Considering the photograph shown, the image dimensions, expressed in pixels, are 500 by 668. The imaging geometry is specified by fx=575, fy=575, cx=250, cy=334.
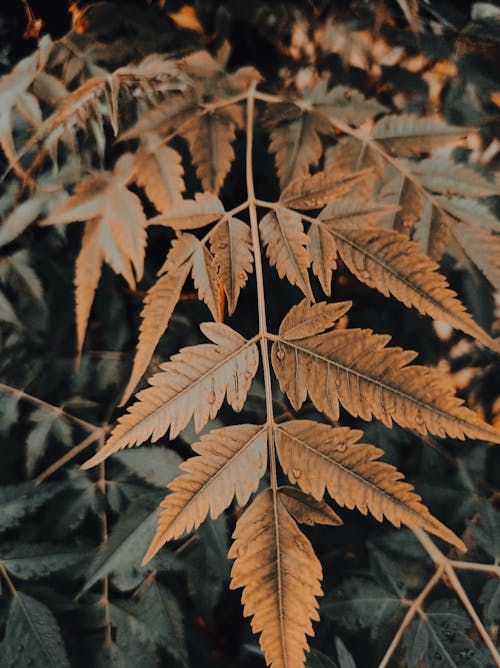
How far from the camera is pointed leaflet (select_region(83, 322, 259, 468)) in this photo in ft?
1.88

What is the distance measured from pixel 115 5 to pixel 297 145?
0.44 meters

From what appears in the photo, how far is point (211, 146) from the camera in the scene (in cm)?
83

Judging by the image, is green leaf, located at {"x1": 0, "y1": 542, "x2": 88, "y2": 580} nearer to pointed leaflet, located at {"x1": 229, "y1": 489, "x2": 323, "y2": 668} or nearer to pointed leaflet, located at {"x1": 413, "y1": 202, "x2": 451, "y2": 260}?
pointed leaflet, located at {"x1": 229, "y1": 489, "x2": 323, "y2": 668}

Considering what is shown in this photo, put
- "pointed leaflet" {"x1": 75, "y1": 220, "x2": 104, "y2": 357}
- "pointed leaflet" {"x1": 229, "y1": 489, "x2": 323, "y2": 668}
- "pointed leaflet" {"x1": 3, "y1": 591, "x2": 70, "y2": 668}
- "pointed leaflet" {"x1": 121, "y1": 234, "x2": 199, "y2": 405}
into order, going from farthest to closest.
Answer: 1. "pointed leaflet" {"x1": 3, "y1": 591, "x2": 70, "y2": 668}
2. "pointed leaflet" {"x1": 75, "y1": 220, "x2": 104, "y2": 357}
3. "pointed leaflet" {"x1": 121, "y1": 234, "x2": 199, "y2": 405}
4. "pointed leaflet" {"x1": 229, "y1": 489, "x2": 323, "y2": 668}

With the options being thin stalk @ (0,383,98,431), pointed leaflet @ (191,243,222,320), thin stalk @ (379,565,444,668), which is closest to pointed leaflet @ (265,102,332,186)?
pointed leaflet @ (191,243,222,320)

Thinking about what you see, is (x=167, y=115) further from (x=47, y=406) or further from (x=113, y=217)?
(x=47, y=406)

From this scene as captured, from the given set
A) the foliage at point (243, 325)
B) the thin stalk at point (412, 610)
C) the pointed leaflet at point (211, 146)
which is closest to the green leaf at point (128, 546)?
the foliage at point (243, 325)

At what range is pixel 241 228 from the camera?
71 cm

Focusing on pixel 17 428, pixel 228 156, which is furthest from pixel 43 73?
pixel 17 428

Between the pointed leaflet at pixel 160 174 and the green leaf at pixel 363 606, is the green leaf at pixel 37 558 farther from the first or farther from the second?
the pointed leaflet at pixel 160 174

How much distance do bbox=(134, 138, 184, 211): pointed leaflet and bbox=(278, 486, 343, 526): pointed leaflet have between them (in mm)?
413

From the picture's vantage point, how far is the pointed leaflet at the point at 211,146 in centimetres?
82

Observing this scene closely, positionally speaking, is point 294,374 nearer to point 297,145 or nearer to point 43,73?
point 297,145

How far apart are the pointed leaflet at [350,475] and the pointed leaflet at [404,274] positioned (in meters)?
0.16
